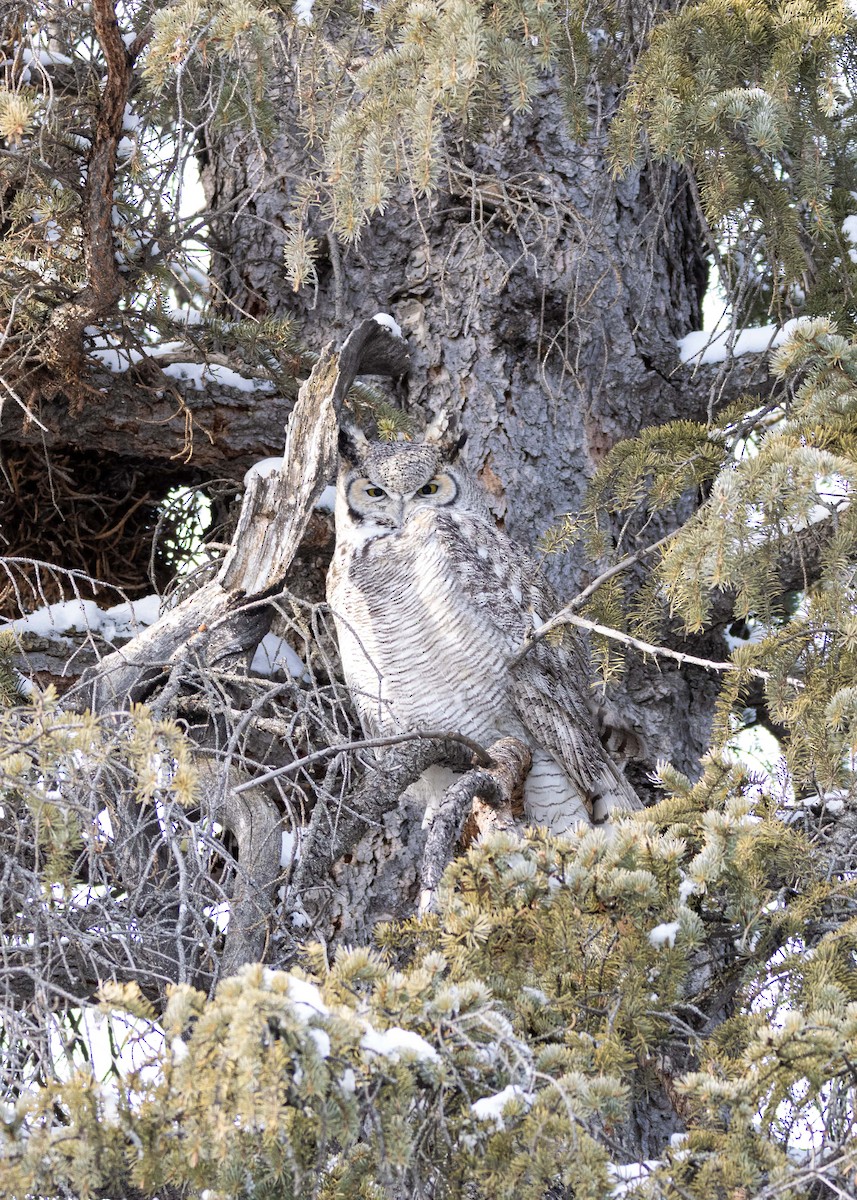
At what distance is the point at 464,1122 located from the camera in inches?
57.3

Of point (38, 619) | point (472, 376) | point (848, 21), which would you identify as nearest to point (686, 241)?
point (472, 376)

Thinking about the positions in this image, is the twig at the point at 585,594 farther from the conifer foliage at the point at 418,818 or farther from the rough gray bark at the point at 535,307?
the rough gray bark at the point at 535,307

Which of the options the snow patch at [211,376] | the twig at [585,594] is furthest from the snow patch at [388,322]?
the twig at [585,594]

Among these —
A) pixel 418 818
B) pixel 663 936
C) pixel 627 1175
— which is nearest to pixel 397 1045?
pixel 627 1175

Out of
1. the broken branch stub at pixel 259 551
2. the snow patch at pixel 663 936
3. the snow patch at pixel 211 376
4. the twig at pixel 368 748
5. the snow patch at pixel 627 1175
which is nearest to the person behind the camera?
the snow patch at pixel 627 1175

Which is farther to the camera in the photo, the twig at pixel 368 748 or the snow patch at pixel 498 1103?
the twig at pixel 368 748

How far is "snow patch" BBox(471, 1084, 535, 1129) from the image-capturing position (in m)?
1.40

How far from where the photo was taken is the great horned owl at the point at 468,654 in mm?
3035

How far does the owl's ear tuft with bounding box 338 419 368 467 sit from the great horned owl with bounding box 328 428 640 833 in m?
0.16

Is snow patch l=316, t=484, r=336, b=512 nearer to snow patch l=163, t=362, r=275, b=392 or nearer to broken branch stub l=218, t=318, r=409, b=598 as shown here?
snow patch l=163, t=362, r=275, b=392

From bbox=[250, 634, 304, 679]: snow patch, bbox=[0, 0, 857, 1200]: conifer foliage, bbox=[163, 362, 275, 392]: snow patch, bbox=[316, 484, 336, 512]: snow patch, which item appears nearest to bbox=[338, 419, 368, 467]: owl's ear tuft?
bbox=[0, 0, 857, 1200]: conifer foliage

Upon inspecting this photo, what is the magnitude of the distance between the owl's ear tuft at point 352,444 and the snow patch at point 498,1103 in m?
2.18

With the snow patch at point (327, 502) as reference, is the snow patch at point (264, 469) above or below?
above

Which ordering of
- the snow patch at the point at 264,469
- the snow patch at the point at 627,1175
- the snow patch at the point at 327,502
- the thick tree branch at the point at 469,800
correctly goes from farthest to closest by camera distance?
the snow patch at the point at 327,502 → the snow patch at the point at 264,469 → the thick tree branch at the point at 469,800 → the snow patch at the point at 627,1175
